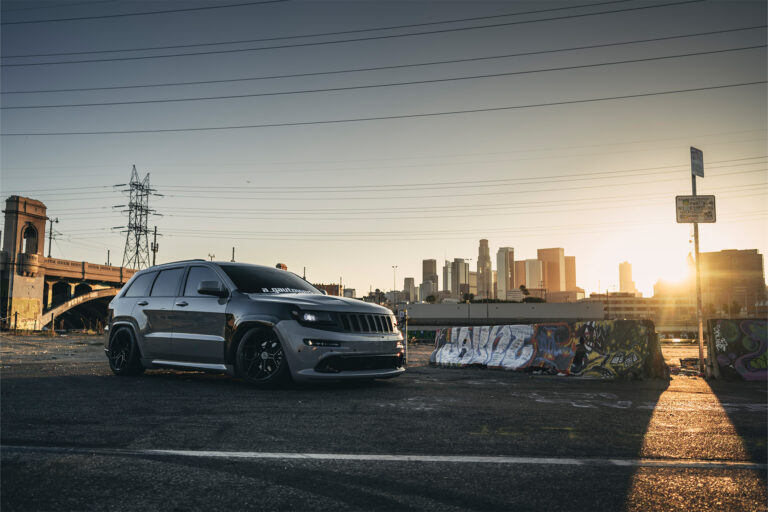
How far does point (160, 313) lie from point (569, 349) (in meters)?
7.18

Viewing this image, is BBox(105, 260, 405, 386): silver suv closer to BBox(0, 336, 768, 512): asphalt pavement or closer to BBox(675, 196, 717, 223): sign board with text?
BBox(0, 336, 768, 512): asphalt pavement

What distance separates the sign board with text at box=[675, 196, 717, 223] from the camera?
1076 centimetres

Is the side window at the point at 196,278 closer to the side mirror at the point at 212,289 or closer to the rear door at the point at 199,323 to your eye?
the rear door at the point at 199,323

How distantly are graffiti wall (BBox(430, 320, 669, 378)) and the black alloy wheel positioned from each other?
533 cm

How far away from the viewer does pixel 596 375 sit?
924 centimetres

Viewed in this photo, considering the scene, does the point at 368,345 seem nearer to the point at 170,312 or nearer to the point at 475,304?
the point at 170,312

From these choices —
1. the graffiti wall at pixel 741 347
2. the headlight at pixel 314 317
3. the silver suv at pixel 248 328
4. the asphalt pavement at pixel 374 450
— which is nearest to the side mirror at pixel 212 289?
the silver suv at pixel 248 328

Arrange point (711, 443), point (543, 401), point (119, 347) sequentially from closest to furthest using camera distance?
1. point (711, 443)
2. point (543, 401)
3. point (119, 347)

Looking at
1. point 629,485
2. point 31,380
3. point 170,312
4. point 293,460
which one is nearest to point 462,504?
point 629,485

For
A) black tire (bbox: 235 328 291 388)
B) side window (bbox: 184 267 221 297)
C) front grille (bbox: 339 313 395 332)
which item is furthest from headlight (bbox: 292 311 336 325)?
side window (bbox: 184 267 221 297)

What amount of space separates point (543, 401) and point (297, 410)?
2767mm

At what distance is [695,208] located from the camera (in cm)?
1084

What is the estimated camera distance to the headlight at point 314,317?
6613 millimetres

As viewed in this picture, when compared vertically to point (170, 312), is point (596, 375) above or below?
below
